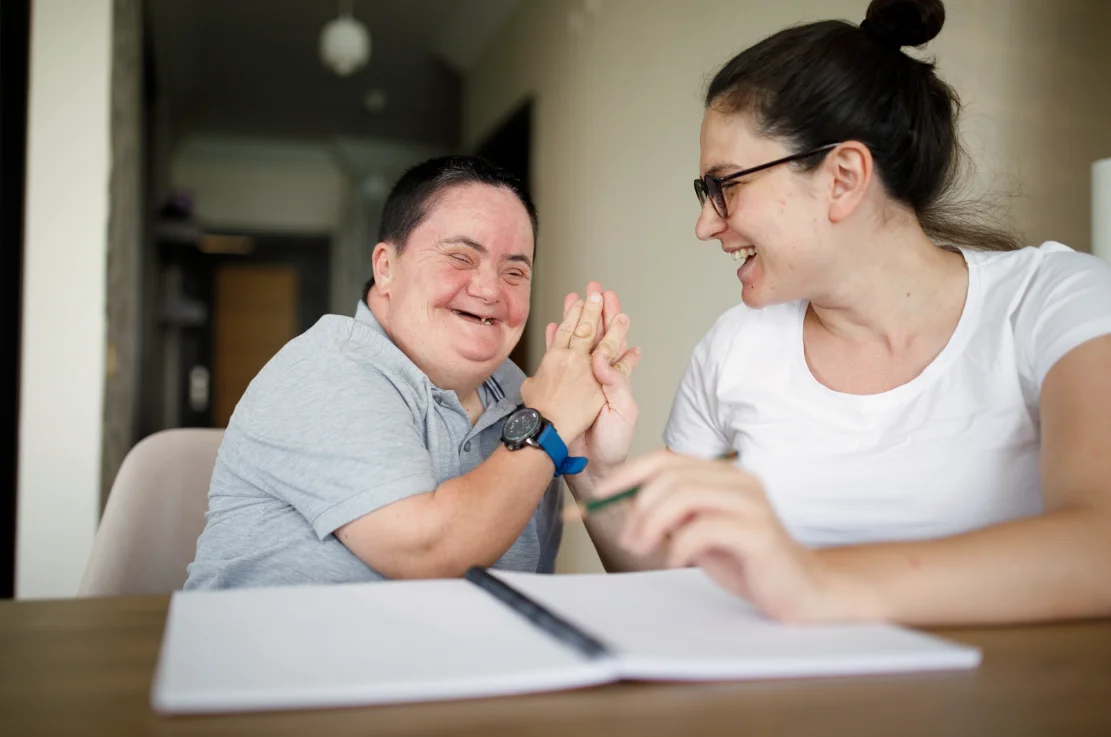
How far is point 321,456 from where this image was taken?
1129 mm

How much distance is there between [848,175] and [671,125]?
1.95 m

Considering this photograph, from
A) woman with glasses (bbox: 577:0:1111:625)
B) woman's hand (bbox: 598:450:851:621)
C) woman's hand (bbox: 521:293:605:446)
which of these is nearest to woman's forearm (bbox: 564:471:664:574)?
woman with glasses (bbox: 577:0:1111:625)

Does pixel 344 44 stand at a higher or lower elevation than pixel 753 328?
higher

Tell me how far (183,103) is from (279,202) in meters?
1.69

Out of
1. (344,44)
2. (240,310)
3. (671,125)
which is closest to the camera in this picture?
(671,125)

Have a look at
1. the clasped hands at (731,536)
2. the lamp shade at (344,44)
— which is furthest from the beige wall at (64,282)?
the clasped hands at (731,536)

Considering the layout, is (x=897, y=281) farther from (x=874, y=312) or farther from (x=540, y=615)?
(x=540, y=615)

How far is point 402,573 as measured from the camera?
1.08 meters

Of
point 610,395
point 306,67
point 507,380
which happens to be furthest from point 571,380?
point 306,67

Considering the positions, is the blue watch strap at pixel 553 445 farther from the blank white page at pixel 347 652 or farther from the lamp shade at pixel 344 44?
the lamp shade at pixel 344 44

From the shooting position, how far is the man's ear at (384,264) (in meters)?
1.55

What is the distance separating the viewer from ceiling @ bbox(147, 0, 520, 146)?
215 inches

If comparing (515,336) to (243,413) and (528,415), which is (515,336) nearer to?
(528,415)

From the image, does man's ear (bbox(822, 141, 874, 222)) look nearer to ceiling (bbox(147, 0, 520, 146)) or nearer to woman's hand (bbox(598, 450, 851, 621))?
woman's hand (bbox(598, 450, 851, 621))
